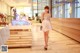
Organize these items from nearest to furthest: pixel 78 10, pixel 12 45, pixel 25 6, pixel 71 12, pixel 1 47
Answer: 1. pixel 1 47
2. pixel 12 45
3. pixel 78 10
4. pixel 71 12
5. pixel 25 6

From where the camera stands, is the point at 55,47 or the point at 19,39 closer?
the point at 55,47

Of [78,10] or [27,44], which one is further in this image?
[78,10]

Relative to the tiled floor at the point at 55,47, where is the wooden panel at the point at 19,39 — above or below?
above

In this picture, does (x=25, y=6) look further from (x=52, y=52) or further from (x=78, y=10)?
(x=52, y=52)

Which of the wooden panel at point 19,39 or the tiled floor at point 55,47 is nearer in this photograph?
the tiled floor at point 55,47

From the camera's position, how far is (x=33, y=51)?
18.6 ft

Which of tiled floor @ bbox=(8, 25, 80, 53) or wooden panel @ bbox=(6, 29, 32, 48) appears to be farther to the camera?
wooden panel @ bbox=(6, 29, 32, 48)

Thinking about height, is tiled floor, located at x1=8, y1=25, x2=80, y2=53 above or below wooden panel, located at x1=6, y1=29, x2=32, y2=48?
below

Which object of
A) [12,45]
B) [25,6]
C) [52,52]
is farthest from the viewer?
[25,6]

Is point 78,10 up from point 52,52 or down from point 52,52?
up

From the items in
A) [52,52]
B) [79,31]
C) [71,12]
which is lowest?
[52,52]

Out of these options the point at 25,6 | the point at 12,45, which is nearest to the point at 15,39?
the point at 12,45

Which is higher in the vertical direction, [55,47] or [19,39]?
[19,39]

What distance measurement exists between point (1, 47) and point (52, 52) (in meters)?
3.08
